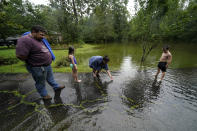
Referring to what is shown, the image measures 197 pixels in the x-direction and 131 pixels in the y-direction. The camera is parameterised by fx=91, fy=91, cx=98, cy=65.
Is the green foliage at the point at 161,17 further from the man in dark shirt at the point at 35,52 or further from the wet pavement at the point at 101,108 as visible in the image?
the man in dark shirt at the point at 35,52

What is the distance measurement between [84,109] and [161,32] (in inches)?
290

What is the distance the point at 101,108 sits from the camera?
2367 mm

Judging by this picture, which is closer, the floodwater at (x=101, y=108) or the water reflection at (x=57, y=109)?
the floodwater at (x=101, y=108)

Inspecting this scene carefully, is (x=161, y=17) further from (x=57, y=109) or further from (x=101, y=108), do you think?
(x=57, y=109)

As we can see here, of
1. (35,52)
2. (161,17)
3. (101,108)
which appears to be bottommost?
(101,108)

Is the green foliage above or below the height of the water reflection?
above

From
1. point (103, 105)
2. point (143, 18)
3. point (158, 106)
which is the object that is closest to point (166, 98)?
point (158, 106)

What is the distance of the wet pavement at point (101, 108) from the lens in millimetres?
1879

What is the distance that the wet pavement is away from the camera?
74.0 inches

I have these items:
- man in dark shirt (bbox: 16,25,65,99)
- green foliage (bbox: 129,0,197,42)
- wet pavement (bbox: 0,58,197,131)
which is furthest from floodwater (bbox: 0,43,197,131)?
green foliage (bbox: 129,0,197,42)

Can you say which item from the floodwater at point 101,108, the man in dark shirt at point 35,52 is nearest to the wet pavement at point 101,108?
the floodwater at point 101,108

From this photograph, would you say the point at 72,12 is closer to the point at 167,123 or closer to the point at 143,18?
the point at 143,18

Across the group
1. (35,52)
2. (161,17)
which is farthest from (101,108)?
(161,17)

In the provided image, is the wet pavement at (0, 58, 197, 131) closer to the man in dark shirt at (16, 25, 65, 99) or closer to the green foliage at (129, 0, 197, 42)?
the man in dark shirt at (16, 25, 65, 99)
